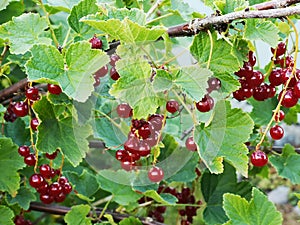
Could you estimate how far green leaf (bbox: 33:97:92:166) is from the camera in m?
0.82

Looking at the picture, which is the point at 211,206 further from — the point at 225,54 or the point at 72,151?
the point at 225,54

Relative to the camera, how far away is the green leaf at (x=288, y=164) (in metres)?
1.09

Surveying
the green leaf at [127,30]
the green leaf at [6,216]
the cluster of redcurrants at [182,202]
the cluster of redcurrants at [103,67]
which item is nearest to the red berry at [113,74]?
the cluster of redcurrants at [103,67]

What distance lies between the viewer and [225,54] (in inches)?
28.1

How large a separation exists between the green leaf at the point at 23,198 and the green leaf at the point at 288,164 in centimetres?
54

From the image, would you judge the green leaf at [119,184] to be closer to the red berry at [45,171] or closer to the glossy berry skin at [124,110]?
the red berry at [45,171]

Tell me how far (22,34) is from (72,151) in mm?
215

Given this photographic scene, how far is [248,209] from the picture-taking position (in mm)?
851

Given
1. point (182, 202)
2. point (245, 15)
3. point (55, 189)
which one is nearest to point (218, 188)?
point (182, 202)

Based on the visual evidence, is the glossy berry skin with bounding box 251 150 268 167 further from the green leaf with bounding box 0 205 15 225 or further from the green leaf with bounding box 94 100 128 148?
the green leaf with bounding box 0 205 15 225

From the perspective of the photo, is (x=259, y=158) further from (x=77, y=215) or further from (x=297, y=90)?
(x=77, y=215)

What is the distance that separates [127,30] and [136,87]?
0.08 meters

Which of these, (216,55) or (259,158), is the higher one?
(216,55)

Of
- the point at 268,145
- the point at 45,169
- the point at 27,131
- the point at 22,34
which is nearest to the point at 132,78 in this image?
the point at 22,34
